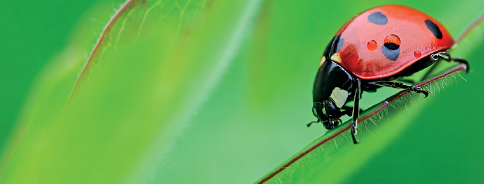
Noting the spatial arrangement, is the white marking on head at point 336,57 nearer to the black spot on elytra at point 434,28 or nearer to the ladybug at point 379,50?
the ladybug at point 379,50

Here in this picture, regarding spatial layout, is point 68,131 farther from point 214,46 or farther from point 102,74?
point 214,46

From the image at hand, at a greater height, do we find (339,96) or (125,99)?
(125,99)

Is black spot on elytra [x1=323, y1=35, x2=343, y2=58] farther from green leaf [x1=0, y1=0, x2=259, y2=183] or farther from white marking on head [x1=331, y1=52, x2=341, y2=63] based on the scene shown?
green leaf [x1=0, y1=0, x2=259, y2=183]

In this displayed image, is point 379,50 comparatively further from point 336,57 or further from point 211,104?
point 211,104

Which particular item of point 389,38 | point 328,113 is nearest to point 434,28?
point 389,38

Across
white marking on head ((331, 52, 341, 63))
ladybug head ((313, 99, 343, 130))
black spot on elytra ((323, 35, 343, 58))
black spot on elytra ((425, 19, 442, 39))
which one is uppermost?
black spot on elytra ((323, 35, 343, 58))

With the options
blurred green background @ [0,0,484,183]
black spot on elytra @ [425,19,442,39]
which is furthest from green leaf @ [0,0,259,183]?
black spot on elytra @ [425,19,442,39]
